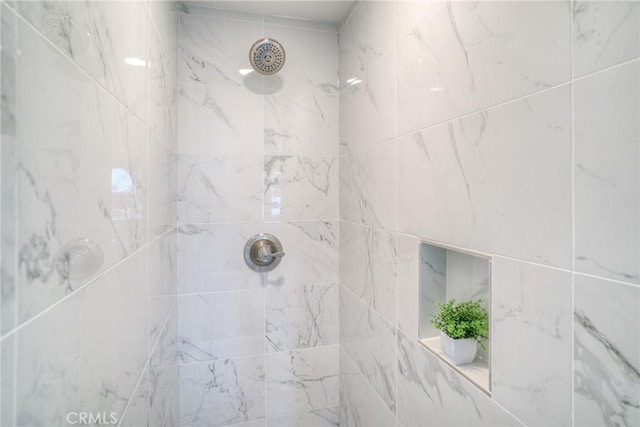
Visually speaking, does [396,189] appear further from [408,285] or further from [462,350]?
[462,350]

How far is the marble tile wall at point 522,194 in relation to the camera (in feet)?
1.58

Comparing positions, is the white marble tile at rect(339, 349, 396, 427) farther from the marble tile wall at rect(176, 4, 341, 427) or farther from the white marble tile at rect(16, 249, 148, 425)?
the white marble tile at rect(16, 249, 148, 425)

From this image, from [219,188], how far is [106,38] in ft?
3.20

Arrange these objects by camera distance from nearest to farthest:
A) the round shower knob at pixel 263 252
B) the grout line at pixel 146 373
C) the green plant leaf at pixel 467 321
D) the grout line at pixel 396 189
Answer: the grout line at pixel 146 373
the green plant leaf at pixel 467 321
the grout line at pixel 396 189
the round shower knob at pixel 263 252

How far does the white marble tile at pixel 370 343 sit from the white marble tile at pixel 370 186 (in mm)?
407

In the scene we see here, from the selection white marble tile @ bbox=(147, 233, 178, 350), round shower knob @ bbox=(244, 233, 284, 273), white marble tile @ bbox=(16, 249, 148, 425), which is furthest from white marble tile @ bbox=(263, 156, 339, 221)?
white marble tile @ bbox=(16, 249, 148, 425)

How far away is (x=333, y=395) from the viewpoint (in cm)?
169

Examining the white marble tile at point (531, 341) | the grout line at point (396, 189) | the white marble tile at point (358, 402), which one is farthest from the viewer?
the white marble tile at point (358, 402)

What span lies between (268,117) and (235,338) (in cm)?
116

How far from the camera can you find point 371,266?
1.32m

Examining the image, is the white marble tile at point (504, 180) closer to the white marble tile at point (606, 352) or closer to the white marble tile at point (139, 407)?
the white marble tile at point (606, 352)

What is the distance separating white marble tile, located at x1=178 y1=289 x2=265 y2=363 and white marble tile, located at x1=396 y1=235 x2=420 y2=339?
801 millimetres

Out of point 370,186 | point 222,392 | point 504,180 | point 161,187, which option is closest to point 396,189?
point 370,186

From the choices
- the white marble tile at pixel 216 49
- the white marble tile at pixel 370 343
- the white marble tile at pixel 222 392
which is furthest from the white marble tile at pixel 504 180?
the white marble tile at pixel 222 392
